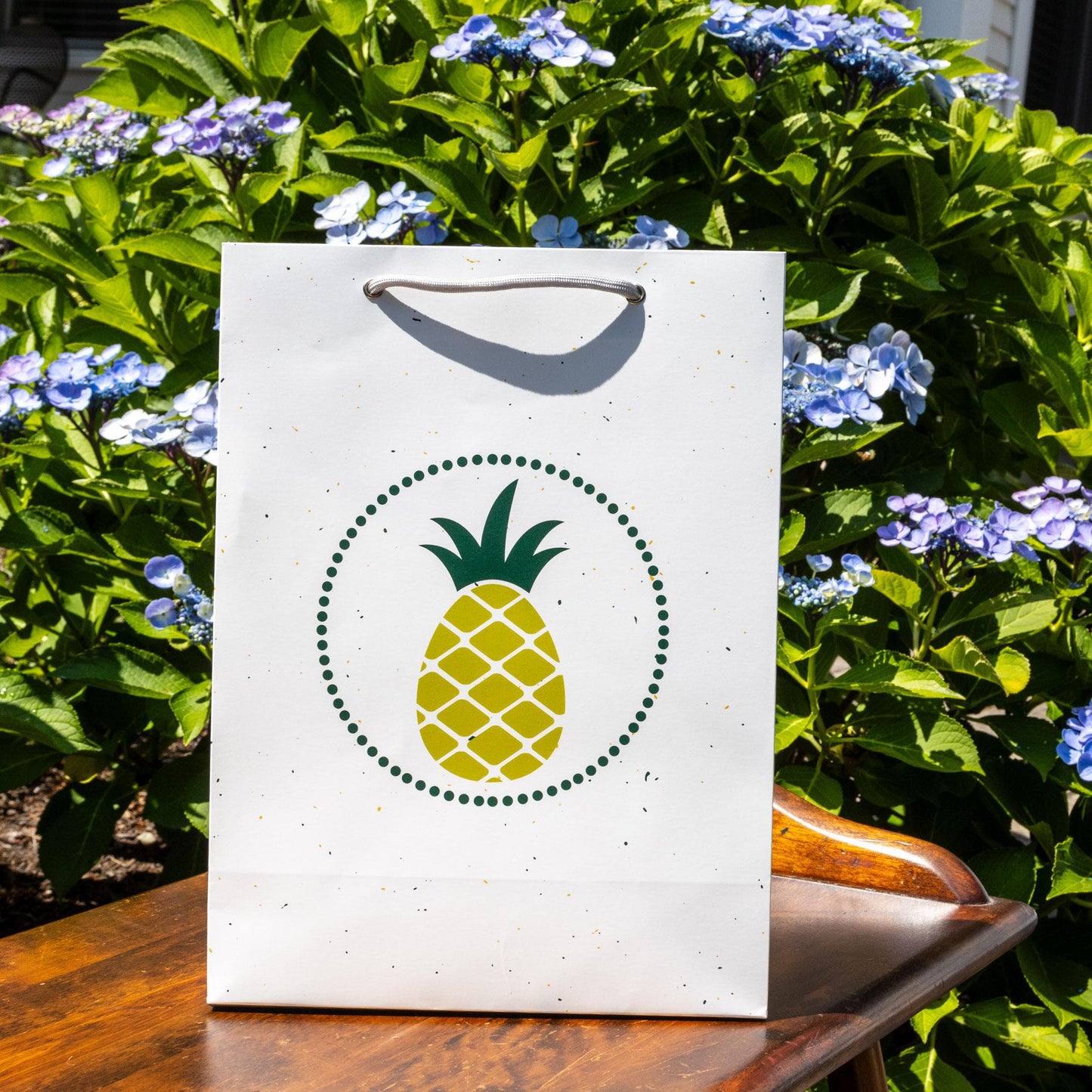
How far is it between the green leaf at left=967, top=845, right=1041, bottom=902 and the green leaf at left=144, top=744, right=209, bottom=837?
0.95 meters

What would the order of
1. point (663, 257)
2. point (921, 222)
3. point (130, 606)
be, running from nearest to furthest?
1. point (663, 257)
2. point (130, 606)
3. point (921, 222)

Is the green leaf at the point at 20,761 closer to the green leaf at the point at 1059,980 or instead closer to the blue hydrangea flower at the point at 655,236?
the blue hydrangea flower at the point at 655,236

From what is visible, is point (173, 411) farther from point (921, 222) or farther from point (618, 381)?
point (921, 222)

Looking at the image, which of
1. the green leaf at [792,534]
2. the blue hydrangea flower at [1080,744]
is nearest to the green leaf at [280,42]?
the green leaf at [792,534]

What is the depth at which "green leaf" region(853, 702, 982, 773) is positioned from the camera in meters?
1.35

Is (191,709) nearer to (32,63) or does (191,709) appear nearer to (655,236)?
(655,236)

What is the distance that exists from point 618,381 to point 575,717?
205 mm

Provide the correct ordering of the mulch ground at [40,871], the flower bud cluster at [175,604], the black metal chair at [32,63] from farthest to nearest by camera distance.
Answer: the black metal chair at [32,63], the mulch ground at [40,871], the flower bud cluster at [175,604]

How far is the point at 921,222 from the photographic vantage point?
1.64 meters

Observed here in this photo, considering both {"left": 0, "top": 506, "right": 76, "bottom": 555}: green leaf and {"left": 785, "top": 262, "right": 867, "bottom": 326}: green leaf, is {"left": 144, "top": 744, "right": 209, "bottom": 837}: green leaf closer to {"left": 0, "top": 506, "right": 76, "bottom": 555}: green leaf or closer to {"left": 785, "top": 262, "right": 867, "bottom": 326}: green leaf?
{"left": 0, "top": 506, "right": 76, "bottom": 555}: green leaf

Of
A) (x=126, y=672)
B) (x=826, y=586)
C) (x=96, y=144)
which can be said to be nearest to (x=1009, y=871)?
(x=826, y=586)

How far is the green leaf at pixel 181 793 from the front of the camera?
1485mm

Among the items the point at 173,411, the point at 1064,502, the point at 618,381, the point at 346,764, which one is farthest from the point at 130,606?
the point at 1064,502

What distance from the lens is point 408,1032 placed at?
0.75 meters
